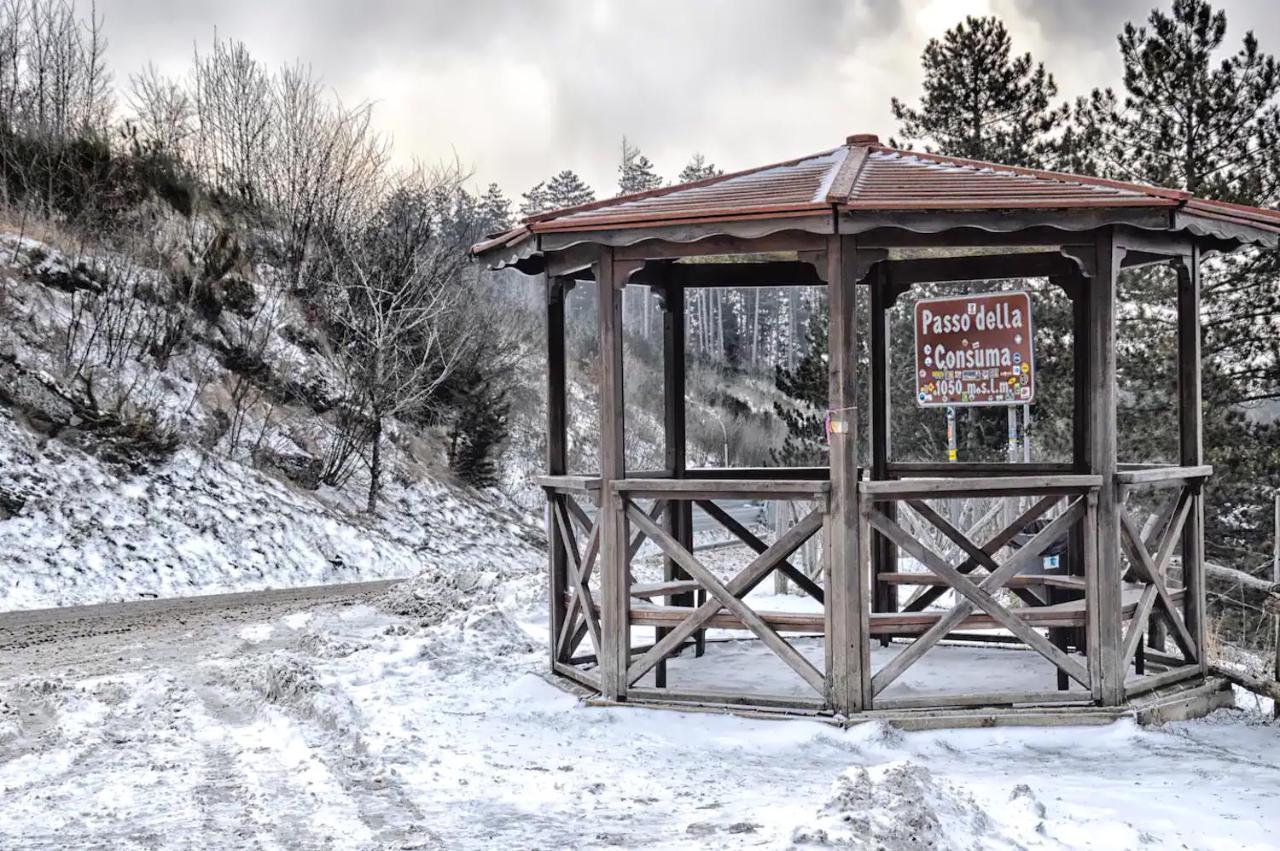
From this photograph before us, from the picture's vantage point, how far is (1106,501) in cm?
685

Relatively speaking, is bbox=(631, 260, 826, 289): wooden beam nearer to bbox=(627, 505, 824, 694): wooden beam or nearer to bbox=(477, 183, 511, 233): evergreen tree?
bbox=(627, 505, 824, 694): wooden beam

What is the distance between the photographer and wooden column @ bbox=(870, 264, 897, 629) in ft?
30.3

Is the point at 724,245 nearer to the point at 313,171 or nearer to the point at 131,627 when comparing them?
the point at 131,627

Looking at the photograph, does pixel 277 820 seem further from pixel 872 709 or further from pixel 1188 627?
pixel 1188 627

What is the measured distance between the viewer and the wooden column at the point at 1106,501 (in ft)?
22.3

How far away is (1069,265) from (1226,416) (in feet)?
38.7

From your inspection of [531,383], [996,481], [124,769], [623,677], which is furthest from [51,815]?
[531,383]


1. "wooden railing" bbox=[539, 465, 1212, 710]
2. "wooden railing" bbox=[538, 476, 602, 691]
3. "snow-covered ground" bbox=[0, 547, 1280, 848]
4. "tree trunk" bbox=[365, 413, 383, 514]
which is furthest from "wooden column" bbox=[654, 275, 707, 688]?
"tree trunk" bbox=[365, 413, 383, 514]

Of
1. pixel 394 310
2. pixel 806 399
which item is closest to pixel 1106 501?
pixel 806 399

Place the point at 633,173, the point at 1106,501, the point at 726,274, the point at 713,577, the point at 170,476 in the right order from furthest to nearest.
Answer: the point at 633,173, the point at 170,476, the point at 726,274, the point at 713,577, the point at 1106,501

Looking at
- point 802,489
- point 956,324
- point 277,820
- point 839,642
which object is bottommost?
point 277,820

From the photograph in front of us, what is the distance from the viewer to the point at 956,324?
33.3 feet

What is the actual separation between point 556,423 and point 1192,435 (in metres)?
4.39

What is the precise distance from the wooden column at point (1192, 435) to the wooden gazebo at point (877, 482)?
15 mm
